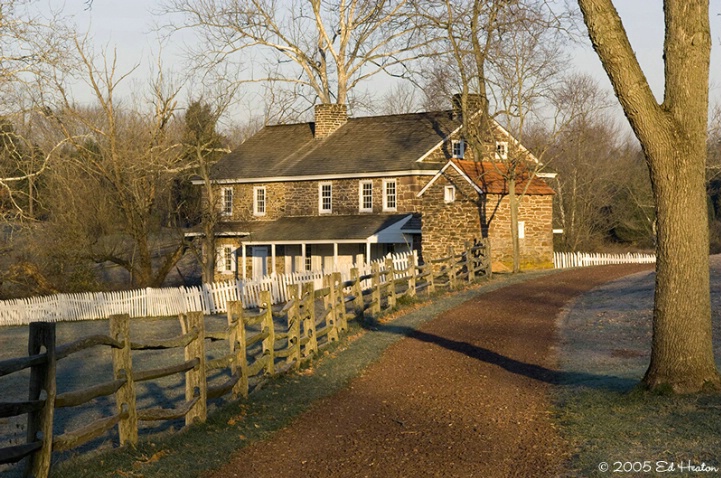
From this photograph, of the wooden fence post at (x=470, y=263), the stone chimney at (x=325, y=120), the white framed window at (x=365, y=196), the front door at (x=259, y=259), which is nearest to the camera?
the wooden fence post at (x=470, y=263)

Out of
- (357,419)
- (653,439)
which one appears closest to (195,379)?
(357,419)

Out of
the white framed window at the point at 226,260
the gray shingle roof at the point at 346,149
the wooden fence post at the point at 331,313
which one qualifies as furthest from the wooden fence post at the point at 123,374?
the white framed window at the point at 226,260

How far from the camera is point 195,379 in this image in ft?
33.0

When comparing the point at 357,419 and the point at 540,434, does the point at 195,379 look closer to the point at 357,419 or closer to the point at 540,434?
the point at 357,419

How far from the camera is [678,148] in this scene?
1018cm

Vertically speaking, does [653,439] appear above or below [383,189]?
below

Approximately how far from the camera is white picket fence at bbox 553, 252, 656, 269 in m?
42.4

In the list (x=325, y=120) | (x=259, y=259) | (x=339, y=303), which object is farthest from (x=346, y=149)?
(x=339, y=303)

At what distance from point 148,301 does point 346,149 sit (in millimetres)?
14294

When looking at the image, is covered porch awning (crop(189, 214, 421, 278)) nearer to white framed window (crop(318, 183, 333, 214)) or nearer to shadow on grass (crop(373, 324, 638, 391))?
white framed window (crop(318, 183, 333, 214))

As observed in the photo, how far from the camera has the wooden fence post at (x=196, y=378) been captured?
32.8 feet

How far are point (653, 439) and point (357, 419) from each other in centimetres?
328

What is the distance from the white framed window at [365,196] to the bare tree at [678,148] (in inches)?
1245
